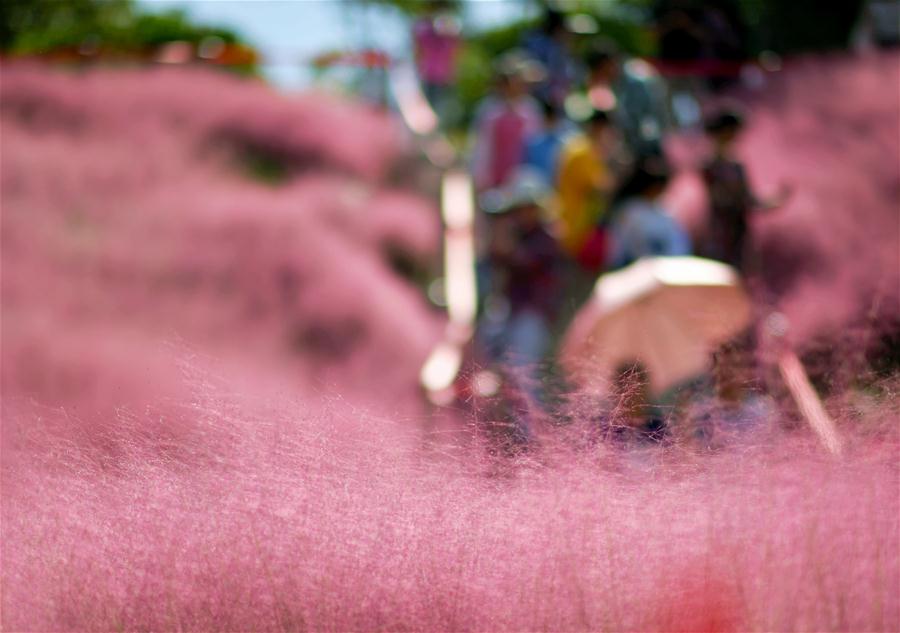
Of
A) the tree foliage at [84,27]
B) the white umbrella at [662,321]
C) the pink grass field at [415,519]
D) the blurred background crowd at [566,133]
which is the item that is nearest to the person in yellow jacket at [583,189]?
the blurred background crowd at [566,133]

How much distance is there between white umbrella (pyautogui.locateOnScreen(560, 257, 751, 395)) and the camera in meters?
1.56

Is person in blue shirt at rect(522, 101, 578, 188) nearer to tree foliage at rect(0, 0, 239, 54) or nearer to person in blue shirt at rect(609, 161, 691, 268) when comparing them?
person in blue shirt at rect(609, 161, 691, 268)

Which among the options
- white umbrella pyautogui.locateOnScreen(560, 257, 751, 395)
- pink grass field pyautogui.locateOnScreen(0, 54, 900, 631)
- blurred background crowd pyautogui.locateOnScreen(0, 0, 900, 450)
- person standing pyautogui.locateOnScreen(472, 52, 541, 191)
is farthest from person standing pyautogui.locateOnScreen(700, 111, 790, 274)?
pink grass field pyautogui.locateOnScreen(0, 54, 900, 631)

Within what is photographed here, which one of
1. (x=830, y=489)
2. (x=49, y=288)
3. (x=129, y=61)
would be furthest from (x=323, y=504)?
(x=129, y=61)

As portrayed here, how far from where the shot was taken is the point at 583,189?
5.59 meters

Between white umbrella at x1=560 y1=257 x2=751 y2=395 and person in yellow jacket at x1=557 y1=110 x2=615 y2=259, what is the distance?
291cm

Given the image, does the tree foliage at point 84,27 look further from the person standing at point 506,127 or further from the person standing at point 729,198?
the person standing at point 729,198

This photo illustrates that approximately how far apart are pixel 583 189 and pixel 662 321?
3554 millimetres

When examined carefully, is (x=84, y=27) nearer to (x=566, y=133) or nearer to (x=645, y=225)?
(x=566, y=133)

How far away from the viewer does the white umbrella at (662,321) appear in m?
1.56

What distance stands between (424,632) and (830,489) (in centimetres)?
48

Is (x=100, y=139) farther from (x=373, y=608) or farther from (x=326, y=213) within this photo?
(x=373, y=608)

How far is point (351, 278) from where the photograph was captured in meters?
7.27

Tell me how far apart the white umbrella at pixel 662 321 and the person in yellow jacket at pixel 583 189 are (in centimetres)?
291
